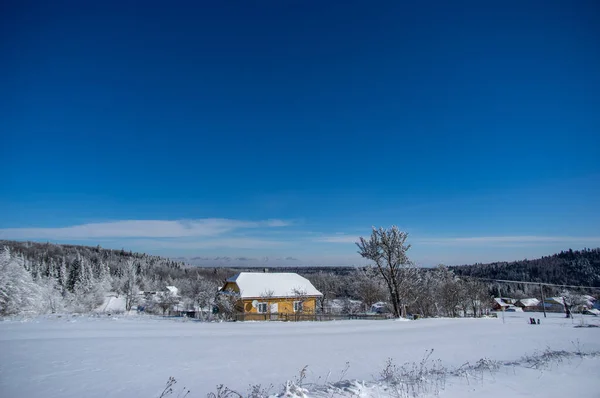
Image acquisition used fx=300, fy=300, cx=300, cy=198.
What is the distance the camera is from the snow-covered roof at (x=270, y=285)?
30295 millimetres

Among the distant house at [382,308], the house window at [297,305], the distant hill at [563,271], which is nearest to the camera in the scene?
the house window at [297,305]

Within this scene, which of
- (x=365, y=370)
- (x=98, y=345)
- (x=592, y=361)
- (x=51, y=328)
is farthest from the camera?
(x=51, y=328)

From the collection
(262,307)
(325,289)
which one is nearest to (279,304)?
(262,307)

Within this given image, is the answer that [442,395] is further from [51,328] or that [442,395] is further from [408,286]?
[408,286]

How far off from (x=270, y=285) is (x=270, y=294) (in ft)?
6.39

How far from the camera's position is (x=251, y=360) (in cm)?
842

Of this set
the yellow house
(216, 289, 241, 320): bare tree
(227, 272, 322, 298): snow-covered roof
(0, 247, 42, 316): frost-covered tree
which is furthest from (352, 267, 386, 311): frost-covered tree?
(0, 247, 42, 316): frost-covered tree

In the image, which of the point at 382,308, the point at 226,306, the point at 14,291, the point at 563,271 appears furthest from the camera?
the point at 563,271

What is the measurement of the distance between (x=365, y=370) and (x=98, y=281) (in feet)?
251

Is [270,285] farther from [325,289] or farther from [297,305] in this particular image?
[325,289]

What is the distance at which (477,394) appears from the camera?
18.6 ft

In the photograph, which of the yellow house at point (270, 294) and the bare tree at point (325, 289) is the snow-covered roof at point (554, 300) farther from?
the yellow house at point (270, 294)

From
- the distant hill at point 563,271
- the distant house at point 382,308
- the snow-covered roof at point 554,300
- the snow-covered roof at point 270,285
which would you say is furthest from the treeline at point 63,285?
the distant hill at point 563,271

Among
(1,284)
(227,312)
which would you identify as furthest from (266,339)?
(1,284)
